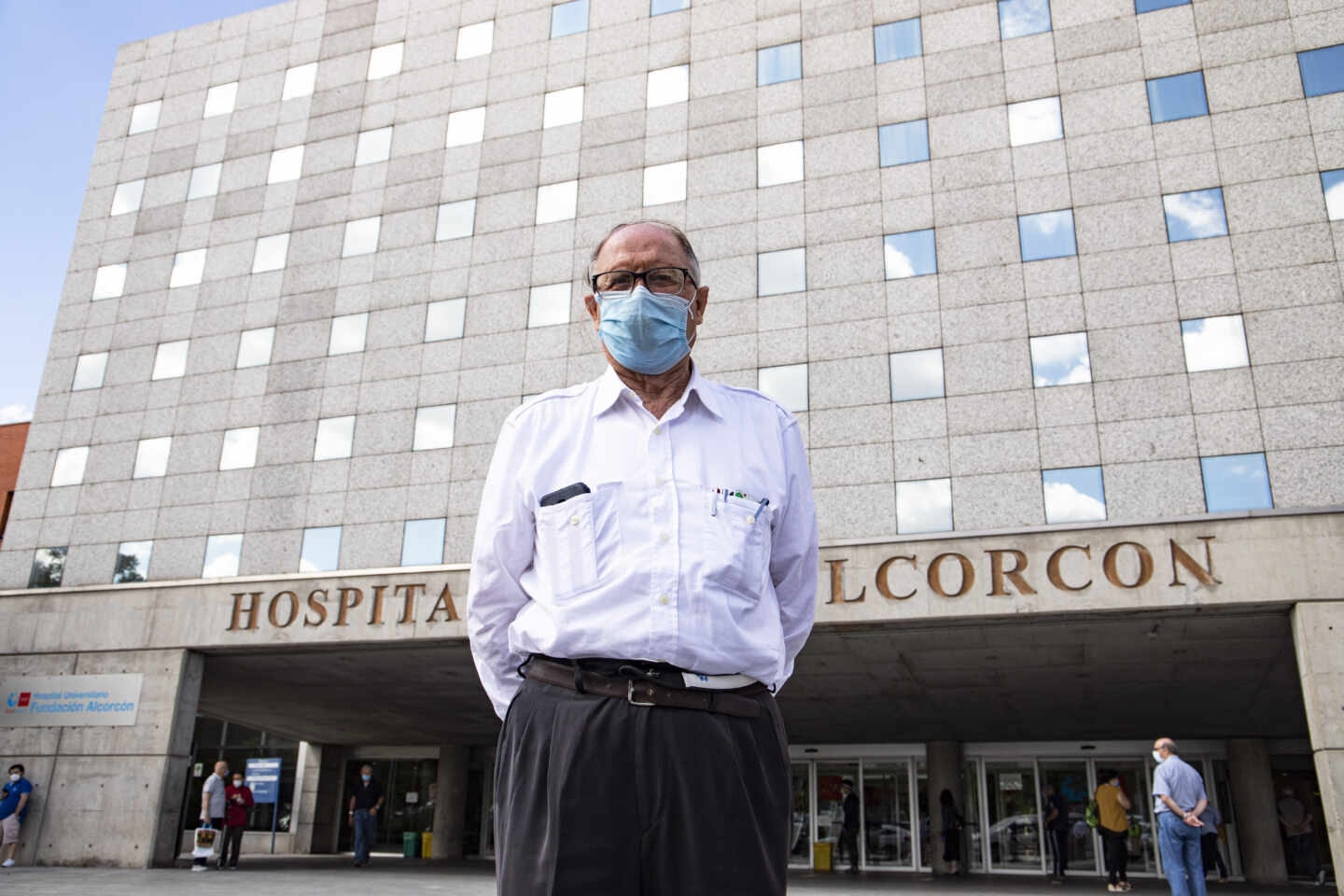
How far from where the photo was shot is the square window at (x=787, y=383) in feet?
64.9

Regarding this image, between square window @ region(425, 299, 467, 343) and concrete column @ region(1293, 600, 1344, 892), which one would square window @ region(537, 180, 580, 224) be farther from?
concrete column @ region(1293, 600, 1344, 892)

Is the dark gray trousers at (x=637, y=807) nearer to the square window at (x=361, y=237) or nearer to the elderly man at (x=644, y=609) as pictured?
the elderly man at (x=644, y=609)

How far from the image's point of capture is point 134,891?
43.9ft

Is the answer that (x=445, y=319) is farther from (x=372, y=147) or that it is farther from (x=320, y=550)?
(x=320, y=550)

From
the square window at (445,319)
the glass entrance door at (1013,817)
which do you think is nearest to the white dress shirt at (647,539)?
the square window at (445,319)

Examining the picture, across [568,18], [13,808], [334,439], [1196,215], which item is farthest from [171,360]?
[1196,215]

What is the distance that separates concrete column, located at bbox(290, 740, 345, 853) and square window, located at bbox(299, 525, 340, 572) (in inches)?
551

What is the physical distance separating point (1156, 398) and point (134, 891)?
16.4 meters

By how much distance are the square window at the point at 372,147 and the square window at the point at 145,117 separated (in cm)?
663

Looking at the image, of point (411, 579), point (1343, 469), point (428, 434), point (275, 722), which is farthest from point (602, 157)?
point (275, 722)

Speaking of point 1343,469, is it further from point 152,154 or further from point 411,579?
point 152,154

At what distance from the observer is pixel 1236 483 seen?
16.8 metres

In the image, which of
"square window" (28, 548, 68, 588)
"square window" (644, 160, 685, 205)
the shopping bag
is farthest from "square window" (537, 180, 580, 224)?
the shopping bag

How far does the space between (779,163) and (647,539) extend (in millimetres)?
20035
